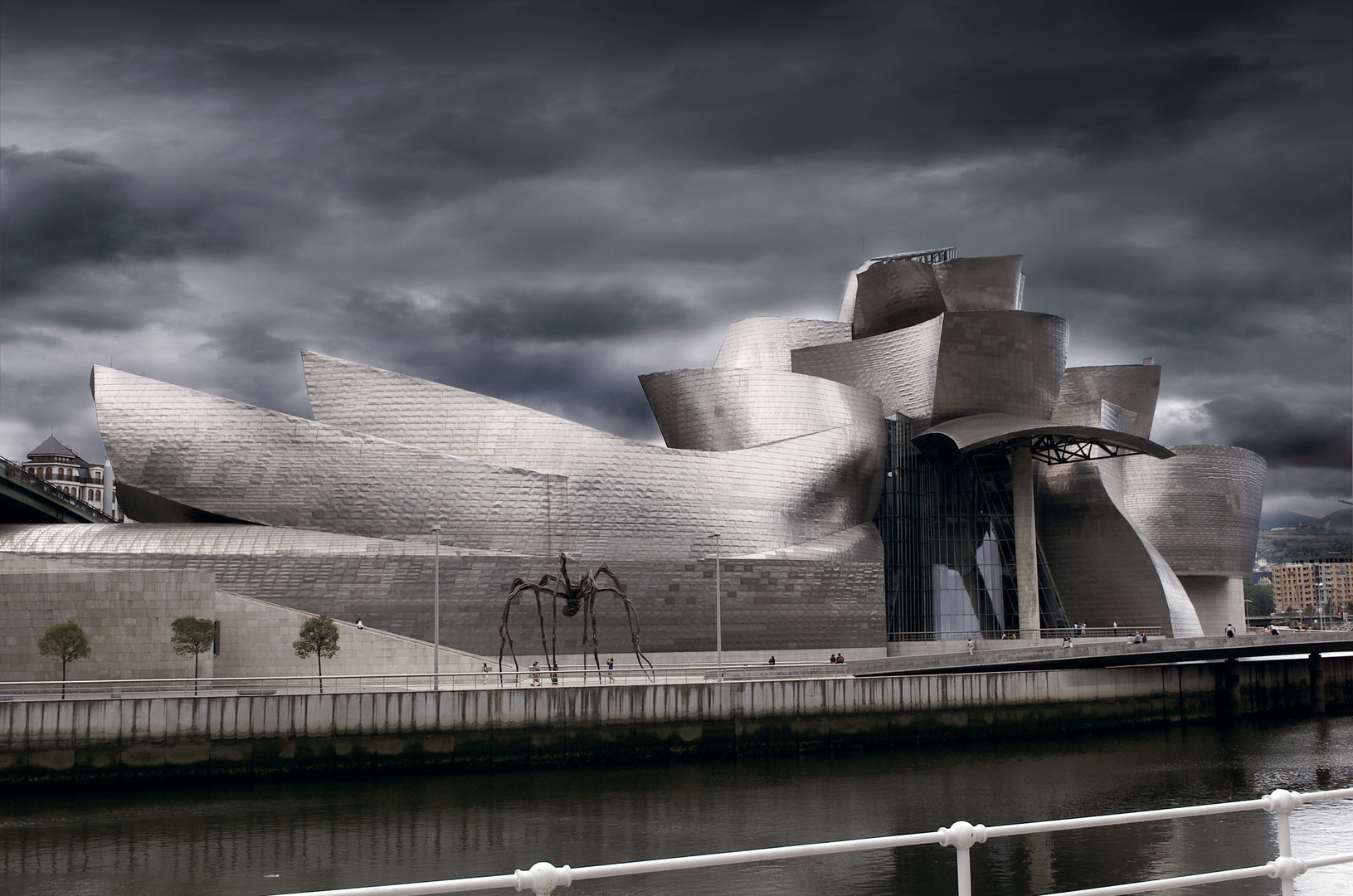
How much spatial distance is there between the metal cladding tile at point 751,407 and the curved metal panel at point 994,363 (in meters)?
3.29

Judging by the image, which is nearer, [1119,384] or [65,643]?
[65,643]

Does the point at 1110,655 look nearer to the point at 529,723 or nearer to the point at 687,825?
the point at 529,723

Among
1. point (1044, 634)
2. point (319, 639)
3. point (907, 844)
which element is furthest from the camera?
point (1044, 634)

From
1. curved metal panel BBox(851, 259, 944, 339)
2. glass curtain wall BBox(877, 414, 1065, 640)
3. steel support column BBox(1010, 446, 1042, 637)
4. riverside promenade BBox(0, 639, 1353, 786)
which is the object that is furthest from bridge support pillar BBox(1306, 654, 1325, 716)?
curved metal panel BBox(851, 259, 944, 339)

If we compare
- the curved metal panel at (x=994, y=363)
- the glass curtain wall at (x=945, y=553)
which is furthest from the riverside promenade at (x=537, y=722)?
the curved metal panel at (x=994, y=363)

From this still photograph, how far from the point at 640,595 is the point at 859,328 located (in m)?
20.7

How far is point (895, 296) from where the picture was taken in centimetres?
4912

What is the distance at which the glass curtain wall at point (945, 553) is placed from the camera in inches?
1737

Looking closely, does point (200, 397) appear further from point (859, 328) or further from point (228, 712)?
point (859, 328)

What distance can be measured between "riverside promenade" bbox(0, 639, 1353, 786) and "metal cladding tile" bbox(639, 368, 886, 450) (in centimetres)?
1322

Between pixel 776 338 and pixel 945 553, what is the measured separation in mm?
13377

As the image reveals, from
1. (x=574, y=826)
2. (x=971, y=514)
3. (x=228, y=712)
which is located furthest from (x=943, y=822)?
(x=971, y=514)

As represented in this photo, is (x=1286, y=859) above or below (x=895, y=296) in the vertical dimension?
below

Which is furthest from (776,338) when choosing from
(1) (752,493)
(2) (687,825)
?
(2) (687,825)
